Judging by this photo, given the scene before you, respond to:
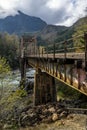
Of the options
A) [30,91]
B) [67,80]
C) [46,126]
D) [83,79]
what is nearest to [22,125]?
[46,126]

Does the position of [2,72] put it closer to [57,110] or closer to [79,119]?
[57,110]

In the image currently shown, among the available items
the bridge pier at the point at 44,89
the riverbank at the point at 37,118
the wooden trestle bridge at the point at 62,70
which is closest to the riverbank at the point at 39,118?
the riverbank at the point at 37,118

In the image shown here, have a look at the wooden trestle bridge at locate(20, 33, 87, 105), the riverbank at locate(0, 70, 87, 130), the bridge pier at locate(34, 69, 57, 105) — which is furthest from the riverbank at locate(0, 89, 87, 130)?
the bridge pier at locate(34, 69, 57, 105)

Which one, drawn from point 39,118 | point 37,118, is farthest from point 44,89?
point 39,118

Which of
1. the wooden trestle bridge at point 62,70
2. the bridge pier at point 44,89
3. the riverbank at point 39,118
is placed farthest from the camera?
the bridge pier at point 44,89

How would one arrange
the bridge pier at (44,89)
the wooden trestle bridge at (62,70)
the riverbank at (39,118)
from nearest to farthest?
the wooden trestle bridge at (62,70), the riverbank at (39,118), the bridge pier at (44,89)

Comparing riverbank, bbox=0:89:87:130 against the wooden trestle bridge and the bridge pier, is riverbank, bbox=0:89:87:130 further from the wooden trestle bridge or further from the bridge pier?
the bridge pier

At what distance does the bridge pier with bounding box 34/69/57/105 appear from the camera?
42562mm

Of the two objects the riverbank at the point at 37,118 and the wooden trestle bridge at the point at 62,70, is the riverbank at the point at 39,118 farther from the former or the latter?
the wooden trestle bridge at the point at 62,70

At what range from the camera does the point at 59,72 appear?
76.5 feet

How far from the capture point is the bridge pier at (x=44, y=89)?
140 feet

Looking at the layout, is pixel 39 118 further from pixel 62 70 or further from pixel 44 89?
pixel 62 70

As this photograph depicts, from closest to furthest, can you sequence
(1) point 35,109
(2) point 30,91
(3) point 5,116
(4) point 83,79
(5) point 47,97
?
(4) point 83,79 < (3) point 5,116 < (1) point 35,109 < (5) point 47,97 < (2) point 30,91

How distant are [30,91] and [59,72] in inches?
1456
